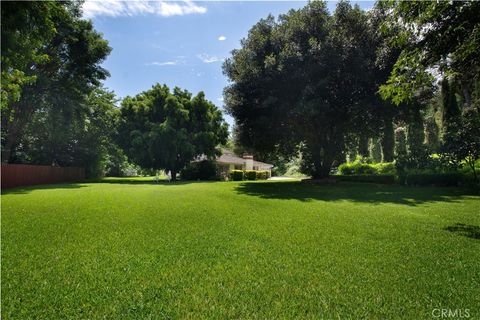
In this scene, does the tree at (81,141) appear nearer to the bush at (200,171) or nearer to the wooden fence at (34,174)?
the wooden fence at (34,174)

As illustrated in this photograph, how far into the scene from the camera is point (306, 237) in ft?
20.2

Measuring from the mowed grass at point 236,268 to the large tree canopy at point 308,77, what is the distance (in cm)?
1323

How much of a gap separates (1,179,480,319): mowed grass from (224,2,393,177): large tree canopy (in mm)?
13228

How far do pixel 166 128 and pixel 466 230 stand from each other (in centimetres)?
2712

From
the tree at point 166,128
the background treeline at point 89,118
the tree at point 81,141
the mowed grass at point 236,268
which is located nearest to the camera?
the mowed grass at point 236,268

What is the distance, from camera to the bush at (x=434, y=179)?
18.2 m

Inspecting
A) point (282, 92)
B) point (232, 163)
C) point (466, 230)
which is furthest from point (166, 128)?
point (466, 230)

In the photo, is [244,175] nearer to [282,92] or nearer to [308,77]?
[282,92]

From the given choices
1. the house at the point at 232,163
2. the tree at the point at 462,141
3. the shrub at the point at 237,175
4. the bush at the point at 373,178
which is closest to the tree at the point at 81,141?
the shrub at the point at 237,175

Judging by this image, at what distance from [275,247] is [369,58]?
18408 millimetres

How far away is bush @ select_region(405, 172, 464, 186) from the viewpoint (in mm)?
18223

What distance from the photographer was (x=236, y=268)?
14.1 feet

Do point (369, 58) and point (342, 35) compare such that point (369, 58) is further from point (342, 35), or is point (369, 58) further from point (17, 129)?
point (17, 129)

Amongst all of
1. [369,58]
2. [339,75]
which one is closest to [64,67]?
[339,75]
